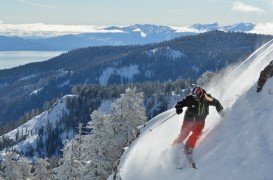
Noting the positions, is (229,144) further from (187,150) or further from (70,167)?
(70,167)

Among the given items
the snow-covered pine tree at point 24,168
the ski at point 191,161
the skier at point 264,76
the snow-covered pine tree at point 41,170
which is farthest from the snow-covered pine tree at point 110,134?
the ski at point 191,161

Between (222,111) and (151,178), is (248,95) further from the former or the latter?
(151,178)

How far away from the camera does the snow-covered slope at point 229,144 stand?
15281 mm

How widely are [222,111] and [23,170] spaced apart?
47.7 m

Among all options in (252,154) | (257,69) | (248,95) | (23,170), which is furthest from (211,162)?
(23,170)

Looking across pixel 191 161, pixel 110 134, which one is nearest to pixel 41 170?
pixel 110 134

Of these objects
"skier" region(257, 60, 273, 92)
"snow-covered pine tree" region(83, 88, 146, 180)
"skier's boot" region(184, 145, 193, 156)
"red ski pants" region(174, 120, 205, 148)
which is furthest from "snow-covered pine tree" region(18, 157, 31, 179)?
"skier's boot" region(184, 145, 193, 156)

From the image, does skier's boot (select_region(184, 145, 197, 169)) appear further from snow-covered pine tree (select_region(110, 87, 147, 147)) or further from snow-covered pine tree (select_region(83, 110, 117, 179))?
snow-covered pine tree (select_region(110, 87, 147, 147))

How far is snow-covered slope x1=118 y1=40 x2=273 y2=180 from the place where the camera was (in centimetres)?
1528

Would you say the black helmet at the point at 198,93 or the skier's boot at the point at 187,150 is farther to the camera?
the black helmet at the point at 198,93

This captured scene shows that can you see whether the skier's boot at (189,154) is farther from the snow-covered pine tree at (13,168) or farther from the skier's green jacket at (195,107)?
the snow-covered pine tree at (13,168)

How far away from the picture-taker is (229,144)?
17.0 m

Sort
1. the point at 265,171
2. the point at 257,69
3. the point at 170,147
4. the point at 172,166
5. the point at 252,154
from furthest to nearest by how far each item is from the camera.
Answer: the point at 257,69 < the point at 170,147 < the point at 172,166 < the point at 252,154 < the point at 265,171

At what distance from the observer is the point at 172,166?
59.6 feet
